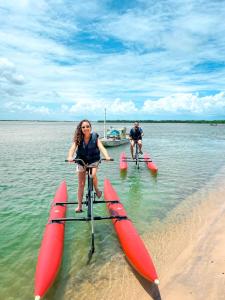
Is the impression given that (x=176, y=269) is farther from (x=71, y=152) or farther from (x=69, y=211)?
(x=69, y=211)

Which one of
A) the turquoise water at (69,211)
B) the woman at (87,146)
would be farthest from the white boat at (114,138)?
the woman at (87,146)

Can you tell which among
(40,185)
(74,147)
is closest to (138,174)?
(40,185)

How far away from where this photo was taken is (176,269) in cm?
552

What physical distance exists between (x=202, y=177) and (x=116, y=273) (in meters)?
9.79

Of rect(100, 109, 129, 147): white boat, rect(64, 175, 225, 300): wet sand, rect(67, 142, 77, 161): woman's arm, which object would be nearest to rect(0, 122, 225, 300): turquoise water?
rect(64, 175, 225, 300): wet sand

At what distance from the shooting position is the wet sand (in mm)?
4820

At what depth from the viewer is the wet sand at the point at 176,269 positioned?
4.82 metres

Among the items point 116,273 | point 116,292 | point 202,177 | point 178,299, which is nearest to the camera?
point 178,299

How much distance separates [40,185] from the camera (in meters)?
12.5

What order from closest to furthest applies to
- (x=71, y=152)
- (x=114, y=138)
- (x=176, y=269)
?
(x=176, y=269) → (x=71, y=152) → (x=114, y=138)

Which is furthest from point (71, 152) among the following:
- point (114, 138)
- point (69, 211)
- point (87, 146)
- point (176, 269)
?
point (114, 138)

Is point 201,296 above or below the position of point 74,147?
below

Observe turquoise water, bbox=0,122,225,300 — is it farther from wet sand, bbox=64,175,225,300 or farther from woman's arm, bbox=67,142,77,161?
woman's arm, bbox=67,142,77,161

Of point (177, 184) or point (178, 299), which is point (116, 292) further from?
point (177, 184)
